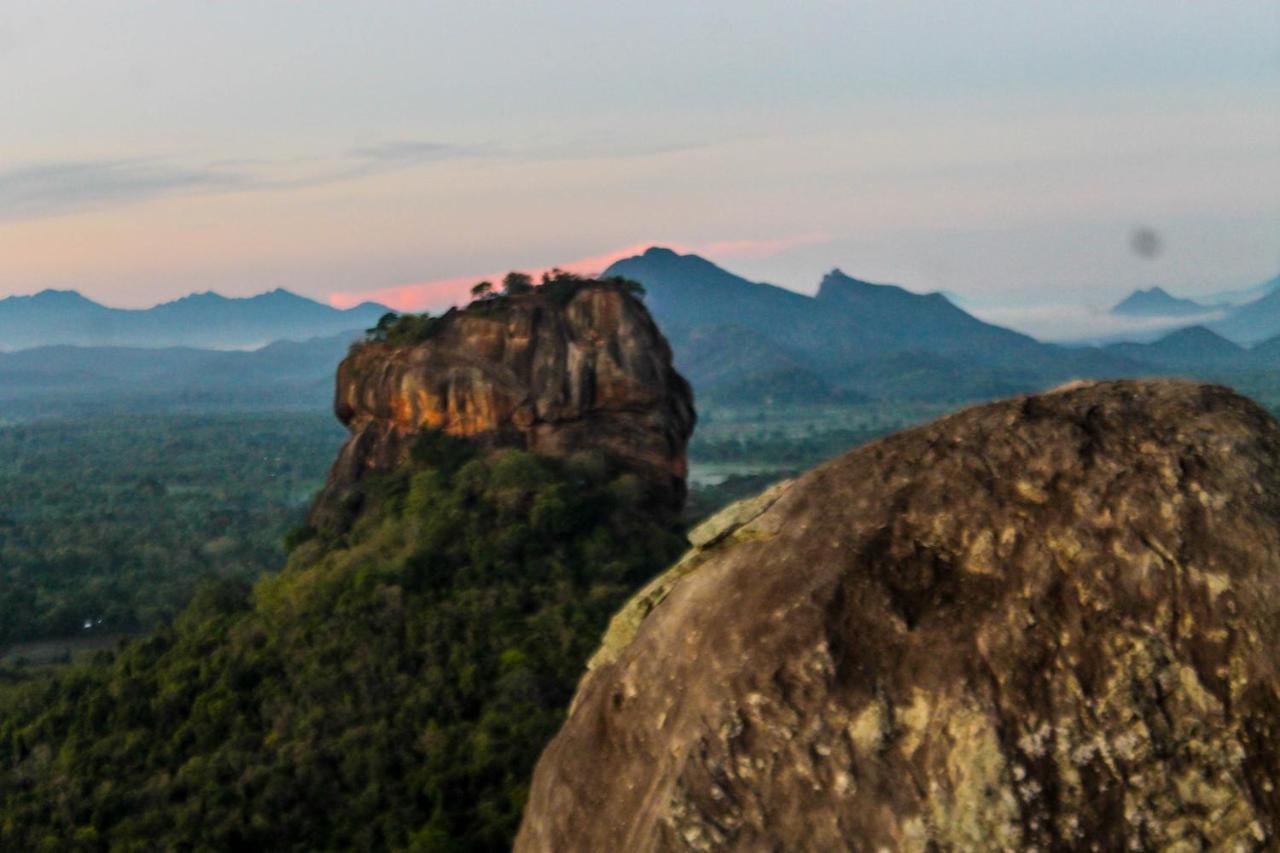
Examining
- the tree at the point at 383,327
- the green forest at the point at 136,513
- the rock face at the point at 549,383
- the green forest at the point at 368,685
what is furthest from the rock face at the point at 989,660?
the green forest at the point at 136,513

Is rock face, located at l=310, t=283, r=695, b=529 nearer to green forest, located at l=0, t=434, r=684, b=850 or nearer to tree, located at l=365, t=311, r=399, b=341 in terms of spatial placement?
green forest, located at l=0, t=434, r=684, b=850

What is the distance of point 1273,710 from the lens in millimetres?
6879

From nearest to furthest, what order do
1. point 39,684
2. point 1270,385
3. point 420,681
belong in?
1. point 420,681
2. point 39,684
3. point 1270,385

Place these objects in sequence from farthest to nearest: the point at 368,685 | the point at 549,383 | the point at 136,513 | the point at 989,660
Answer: the point at 136,513, the point at 549,383, the point at 368,685, the point at 989,660

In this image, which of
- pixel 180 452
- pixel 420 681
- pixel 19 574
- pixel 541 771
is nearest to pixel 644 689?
pixel 541 771

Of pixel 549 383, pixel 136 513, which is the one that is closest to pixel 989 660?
pixel 549 383

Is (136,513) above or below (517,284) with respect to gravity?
below

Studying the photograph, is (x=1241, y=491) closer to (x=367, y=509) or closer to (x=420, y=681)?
(x=420, y=681)

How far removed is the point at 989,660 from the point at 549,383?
31.7 meters

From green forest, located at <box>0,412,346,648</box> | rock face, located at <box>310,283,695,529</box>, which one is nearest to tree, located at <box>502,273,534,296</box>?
rock face, located at <box>310,283,695,529</box>

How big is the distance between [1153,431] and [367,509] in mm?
34349

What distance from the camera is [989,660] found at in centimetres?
732

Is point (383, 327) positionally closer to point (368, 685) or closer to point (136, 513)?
point (368, 685)

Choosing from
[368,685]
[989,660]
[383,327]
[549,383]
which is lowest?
[368,685]
